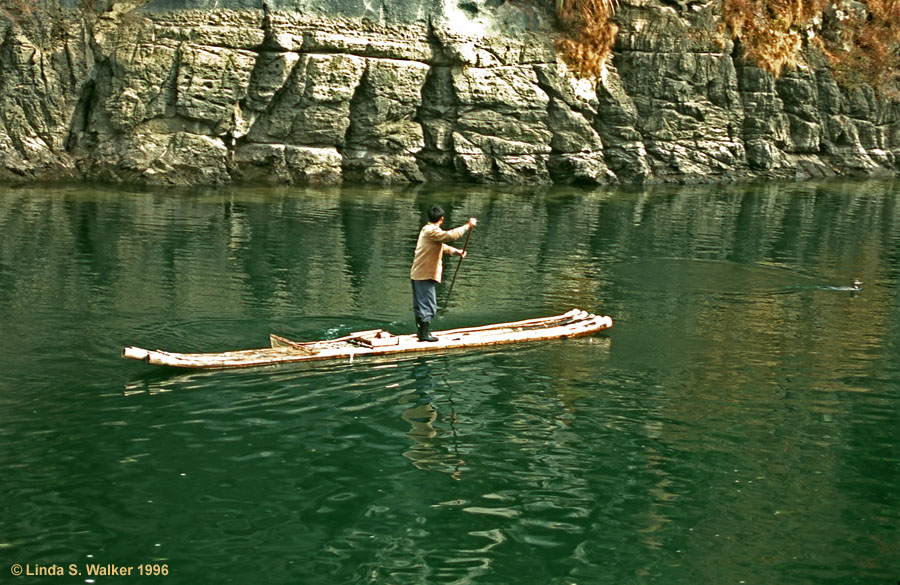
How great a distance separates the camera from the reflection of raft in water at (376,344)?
15.4 m

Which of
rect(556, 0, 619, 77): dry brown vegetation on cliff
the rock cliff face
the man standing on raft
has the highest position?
rect(556, 0, 619, 77): dry brown vegetation on cliff

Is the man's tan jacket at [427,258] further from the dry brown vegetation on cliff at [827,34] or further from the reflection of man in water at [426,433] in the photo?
the dry brown vegetation on cliff at [827,34]

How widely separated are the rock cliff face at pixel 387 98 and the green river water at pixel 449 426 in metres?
14.7

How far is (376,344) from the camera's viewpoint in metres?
16.8

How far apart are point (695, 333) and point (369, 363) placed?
6321 mm

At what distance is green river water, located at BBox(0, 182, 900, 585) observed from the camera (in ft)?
32.8

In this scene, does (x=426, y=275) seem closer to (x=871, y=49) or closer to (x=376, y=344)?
(x=376, y=344)

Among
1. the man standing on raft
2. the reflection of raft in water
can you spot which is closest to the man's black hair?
the man standing on raft

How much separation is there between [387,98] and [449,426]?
101 ft

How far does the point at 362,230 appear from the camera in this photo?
30656mm

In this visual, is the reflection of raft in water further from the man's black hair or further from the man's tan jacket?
the man's black hair

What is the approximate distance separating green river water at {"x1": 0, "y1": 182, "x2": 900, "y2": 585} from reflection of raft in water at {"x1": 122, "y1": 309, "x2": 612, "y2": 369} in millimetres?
291

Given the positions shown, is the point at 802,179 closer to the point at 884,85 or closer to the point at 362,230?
the point at 884,85

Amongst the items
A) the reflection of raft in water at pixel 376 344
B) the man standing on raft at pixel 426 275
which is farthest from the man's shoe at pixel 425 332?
the reflection of raft in water at pixel 376 344
